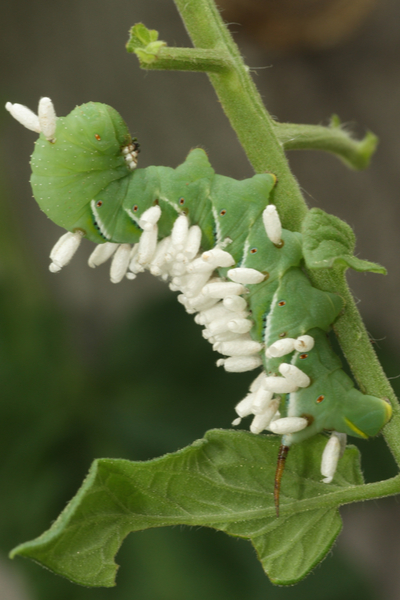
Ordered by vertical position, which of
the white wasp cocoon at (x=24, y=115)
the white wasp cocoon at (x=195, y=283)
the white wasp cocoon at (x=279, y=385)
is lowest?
the white wasp cocoon at (x=279, y=385)

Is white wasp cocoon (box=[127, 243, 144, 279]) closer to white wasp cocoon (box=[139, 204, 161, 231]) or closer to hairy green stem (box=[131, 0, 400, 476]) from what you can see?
white wasp cocoon (box=[139, 204, 161, 231])

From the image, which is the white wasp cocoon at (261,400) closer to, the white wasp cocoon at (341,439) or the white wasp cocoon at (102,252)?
the white wasp cocoon at (341,439)

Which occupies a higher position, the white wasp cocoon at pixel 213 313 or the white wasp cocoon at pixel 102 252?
the white wasp cocoon at pixel 102 252

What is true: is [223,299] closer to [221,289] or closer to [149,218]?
[221,289]

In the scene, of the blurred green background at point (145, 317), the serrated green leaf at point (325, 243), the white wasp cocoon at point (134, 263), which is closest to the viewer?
the serrated green leaf at point (325, 243)

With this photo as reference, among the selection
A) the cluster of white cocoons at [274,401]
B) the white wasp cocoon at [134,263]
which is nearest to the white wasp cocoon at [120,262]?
the white wasp cocoon at [134,263]

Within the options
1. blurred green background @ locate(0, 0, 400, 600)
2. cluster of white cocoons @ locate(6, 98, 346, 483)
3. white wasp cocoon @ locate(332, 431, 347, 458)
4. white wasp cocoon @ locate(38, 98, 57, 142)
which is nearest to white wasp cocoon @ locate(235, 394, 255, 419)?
cluster of white cocoons @ locate(6, 98, 346, 483)

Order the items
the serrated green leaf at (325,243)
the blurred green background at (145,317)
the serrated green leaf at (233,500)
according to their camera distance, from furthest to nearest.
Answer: the blurred green background at (145,317) < the serrated green leaf at (233,500) < the serrated green leaf at (325,243)

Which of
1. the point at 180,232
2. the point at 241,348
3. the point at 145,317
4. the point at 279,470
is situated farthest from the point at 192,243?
the point at 145,317
